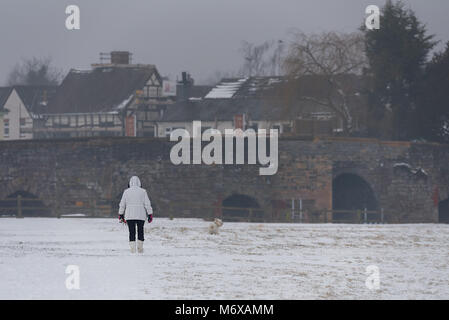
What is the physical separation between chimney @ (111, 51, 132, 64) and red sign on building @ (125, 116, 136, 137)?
973 centimetres

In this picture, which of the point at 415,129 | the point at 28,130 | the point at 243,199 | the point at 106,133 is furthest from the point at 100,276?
the point at 28,130

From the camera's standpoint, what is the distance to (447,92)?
51031 millimetres

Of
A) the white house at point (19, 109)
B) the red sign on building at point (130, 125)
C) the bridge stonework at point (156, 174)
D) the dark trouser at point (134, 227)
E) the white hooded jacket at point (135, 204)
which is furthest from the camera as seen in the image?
the white house at point (19, 109)

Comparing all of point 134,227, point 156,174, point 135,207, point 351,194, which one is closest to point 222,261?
point 134,227

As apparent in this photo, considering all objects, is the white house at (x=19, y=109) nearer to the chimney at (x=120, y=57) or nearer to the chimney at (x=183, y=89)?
the chimney at (x=120, y=57)

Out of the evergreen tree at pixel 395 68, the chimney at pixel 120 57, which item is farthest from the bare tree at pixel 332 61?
the chimney at pixel 120 57

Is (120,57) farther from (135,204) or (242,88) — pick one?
(135,204)

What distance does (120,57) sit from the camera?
78.8m

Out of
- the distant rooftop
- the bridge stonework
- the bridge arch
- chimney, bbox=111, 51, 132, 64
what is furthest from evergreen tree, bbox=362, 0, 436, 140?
chimney, bbox=111, 51, 132, 64

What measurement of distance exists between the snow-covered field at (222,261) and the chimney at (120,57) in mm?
46435

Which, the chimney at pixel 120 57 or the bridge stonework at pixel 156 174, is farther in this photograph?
the chimney at pixel 120 57

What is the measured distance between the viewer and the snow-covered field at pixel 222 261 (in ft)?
60.4

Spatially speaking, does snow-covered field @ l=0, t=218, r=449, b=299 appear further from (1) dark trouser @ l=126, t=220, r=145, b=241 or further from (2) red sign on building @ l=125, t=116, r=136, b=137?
(2) red sign on building @ l=125, t=116, r=136, b=137
